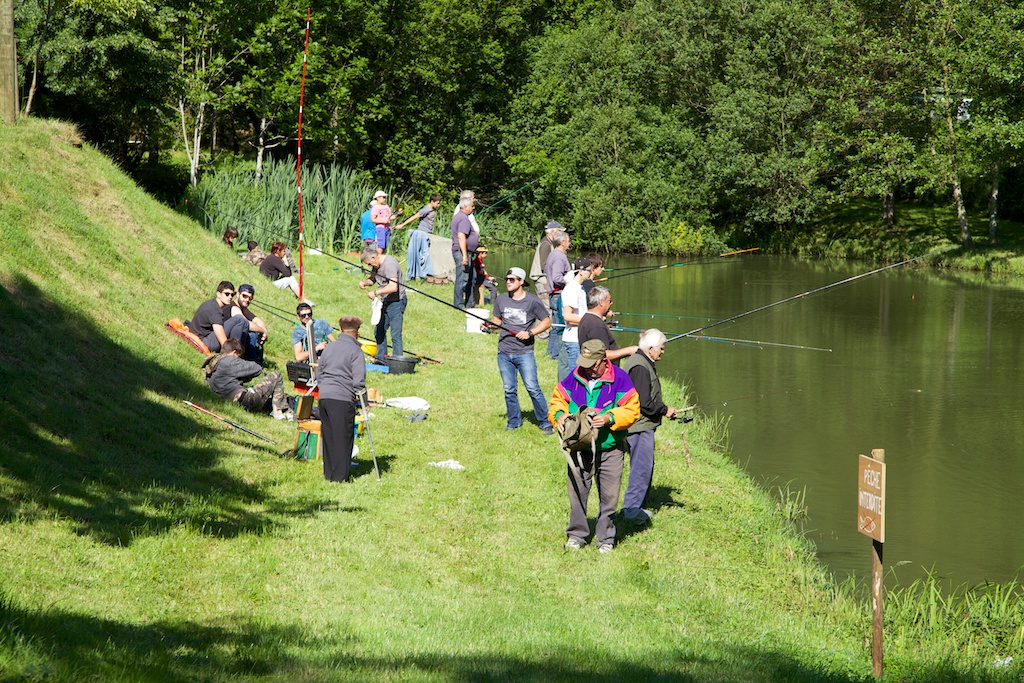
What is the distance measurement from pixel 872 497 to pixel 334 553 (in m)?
3.56

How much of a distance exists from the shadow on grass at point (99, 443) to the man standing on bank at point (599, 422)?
217 cm

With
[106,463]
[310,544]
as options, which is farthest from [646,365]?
[106,463]

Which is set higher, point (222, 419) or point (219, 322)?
point (219, 322)

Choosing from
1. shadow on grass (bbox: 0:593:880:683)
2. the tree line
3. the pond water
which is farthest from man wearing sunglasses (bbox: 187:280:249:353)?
the tree line

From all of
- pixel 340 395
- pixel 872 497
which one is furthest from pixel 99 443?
pixel 872 497

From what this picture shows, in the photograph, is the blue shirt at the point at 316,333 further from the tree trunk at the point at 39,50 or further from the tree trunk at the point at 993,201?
the tree trunk at the point at 993,201

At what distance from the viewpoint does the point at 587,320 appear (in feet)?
30.1

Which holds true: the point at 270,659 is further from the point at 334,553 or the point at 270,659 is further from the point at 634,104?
the point at 634,104

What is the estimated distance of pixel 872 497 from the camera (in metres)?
5.95

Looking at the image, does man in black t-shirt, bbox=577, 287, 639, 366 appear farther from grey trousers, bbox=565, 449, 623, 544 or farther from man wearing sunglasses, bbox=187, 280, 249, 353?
man wearing sunglasses, bbox=187, 280, 249, 353

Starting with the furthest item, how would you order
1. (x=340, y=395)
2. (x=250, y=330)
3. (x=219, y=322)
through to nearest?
(x=250, y=330) → (x=219, y=322) → (x=340, y=395)

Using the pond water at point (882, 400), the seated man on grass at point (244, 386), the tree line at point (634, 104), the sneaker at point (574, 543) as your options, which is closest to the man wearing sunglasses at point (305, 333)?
the seated man on grass at point (244, 386)

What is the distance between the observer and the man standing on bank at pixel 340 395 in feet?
30.2

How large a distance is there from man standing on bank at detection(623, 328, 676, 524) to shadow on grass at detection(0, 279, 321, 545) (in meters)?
2.61
